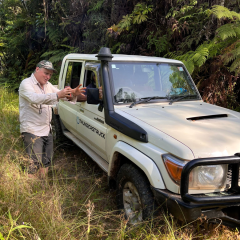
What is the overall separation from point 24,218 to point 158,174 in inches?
53.3

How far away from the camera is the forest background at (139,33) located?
5266 millimetres

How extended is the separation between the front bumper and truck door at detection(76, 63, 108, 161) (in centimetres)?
134

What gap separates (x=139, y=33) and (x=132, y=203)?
622 centimetres

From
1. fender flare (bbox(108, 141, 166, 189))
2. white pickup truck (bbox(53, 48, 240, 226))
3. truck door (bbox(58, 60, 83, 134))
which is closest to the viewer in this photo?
white pickup truck (bbox(53, 48, 240, 226))

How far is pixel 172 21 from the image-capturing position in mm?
6387

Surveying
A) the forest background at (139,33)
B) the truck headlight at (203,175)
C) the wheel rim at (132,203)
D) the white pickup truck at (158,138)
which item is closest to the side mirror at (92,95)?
the white pickup truck at (158,138)

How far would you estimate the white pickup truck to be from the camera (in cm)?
200

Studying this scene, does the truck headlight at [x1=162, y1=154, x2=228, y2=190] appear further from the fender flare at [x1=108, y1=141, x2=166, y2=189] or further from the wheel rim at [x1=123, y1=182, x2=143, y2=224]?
the wheel rim at [x1=123, y1=182, x2=143, y2=224]

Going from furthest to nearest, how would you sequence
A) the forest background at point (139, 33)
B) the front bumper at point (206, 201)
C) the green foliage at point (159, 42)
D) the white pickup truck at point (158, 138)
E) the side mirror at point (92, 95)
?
the green foliage at point (159, 42)
the forest background at point (139, 33)
the side mirror at point (92, 95)
the white pickup truck at point (158, 138)
the front bumper at point (206, 201)

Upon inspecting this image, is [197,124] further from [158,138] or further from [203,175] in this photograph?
[203,175]

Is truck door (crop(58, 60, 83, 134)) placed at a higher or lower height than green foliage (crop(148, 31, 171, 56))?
lower

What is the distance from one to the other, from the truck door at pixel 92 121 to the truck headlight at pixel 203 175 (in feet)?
4.23

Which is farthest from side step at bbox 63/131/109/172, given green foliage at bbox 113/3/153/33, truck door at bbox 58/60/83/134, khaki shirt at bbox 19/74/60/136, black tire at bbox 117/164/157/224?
green foliage at bbox 113/3/153/33

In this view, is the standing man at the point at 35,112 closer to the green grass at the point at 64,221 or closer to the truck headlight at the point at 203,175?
the green grass at the point at 64,221
